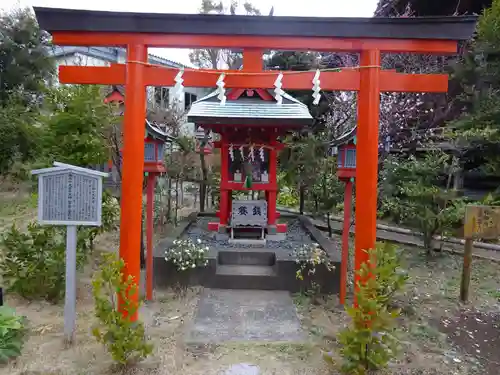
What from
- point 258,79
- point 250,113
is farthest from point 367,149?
point 250,113

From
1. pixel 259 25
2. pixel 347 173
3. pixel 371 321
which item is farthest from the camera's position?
pixel 347 173

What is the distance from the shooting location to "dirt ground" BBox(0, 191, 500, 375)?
4141 millimetres

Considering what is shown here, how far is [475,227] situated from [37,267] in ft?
22.9

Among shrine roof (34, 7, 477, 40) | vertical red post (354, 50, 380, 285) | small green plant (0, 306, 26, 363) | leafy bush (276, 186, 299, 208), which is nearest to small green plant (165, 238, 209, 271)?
small green plant (0, 306, 26, 363)

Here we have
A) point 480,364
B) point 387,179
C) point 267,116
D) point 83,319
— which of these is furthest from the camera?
point 387,179

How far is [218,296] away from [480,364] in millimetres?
3823

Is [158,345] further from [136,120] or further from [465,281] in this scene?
[465,281]

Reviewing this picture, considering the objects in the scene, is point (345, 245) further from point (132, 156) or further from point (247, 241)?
point (132, 156)

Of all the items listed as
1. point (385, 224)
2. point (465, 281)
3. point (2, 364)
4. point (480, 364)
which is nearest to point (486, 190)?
point (385, 224)

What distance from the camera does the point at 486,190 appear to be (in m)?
13.7

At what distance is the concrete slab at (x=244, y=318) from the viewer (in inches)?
196

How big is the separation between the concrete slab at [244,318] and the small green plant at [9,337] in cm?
185

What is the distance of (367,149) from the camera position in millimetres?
4672

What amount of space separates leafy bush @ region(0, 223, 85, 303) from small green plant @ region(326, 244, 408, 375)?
422cm
